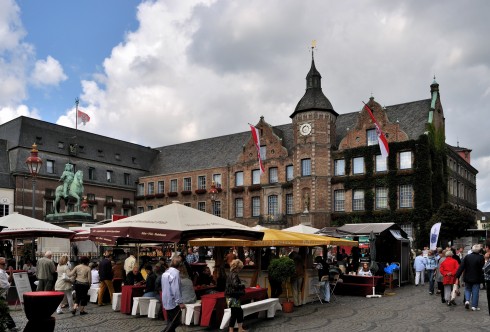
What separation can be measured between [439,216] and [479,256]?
74.9ft

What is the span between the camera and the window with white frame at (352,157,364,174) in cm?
4141

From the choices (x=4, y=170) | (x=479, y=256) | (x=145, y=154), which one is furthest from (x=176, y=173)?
(x=479, y=256)

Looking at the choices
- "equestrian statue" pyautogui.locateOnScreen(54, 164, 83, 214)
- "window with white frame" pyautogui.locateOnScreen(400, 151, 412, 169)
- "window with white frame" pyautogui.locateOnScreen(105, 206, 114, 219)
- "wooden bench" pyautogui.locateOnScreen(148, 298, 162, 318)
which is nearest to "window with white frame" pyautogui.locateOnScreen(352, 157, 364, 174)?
"window with white frame" pyautogui.locateOnScreen(400, 151, 412, 169)

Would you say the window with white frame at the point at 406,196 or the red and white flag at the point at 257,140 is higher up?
the red and white flag at the point at 257,140

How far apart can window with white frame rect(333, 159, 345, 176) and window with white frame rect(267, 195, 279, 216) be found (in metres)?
6.39

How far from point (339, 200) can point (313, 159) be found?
13.4ft

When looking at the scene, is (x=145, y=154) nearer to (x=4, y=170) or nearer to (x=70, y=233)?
(x=4, y=170)

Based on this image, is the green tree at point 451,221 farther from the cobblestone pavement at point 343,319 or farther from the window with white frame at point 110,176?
the window with white frame at point 110,176

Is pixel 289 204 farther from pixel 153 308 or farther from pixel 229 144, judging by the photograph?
pixel 153 308

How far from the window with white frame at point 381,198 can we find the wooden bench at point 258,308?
91.2 feet

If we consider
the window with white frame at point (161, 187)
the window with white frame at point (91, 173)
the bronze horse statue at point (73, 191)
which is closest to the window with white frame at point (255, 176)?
the window with white frame at point (161, 187)

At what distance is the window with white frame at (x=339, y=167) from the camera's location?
42250mm

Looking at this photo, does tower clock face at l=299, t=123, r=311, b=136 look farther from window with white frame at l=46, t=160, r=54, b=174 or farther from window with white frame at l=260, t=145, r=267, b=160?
window with white frame at l=46, t=160, r=54, b=174

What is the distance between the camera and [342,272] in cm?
2036
